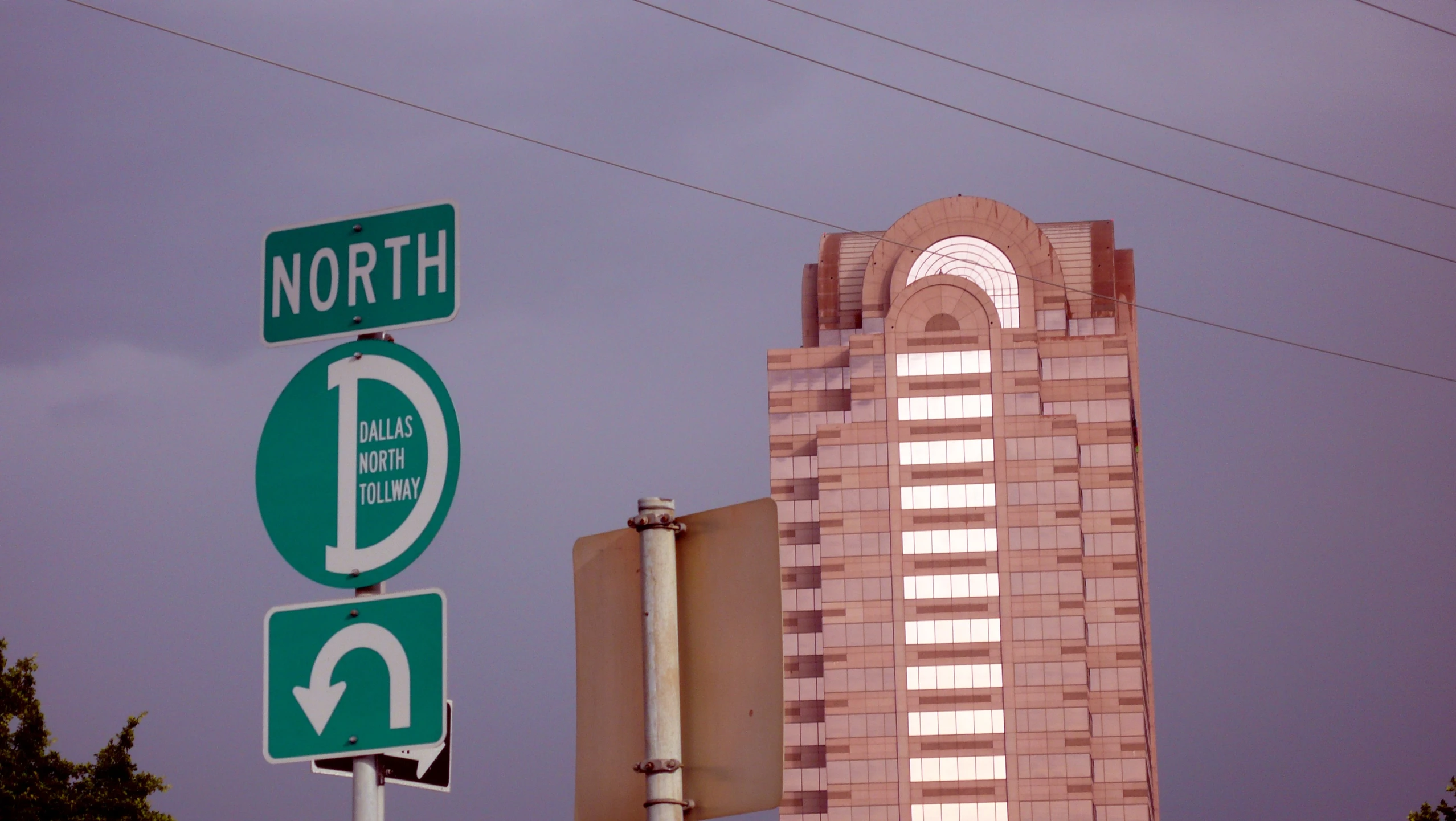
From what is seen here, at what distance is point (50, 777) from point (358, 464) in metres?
36.8

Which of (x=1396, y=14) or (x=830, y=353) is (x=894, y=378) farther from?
(x=1396, y=14)

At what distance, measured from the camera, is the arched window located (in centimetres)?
11431

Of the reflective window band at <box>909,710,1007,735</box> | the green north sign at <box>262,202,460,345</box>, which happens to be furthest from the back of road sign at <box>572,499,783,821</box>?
the reflective window band at <box>909,710,1007,735</box>

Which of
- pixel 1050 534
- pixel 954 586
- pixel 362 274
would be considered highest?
pixel 1050 534

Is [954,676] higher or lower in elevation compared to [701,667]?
lower

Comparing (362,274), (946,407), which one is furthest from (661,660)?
(946,407)

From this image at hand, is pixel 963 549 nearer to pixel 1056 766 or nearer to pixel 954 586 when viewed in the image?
pixel 954 586

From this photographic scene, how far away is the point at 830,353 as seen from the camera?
113812mm

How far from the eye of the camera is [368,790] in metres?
5.02

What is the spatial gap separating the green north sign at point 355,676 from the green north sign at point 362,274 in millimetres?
917

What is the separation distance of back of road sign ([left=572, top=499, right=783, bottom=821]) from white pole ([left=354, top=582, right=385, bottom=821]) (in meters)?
0.58

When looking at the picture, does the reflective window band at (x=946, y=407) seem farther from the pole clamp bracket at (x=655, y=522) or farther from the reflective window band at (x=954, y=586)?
the pole clamp bracket at (x=655, y=522)

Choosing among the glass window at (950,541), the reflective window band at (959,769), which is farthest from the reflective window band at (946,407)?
the reflective window band at (959,769)

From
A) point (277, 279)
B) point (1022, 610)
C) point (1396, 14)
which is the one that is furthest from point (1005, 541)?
point (277, 279)
